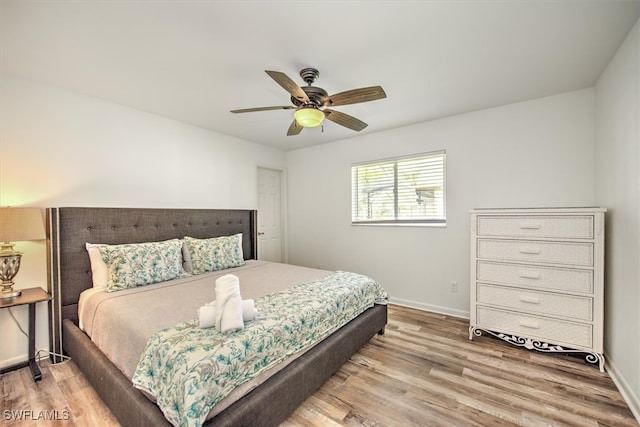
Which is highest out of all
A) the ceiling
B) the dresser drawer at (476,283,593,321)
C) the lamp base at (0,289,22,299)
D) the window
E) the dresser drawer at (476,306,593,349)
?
the ceiling

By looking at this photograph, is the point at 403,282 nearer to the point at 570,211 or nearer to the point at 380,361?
the point at 380,361

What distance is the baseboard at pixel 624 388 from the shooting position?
169 cm

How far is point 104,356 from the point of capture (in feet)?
5.96

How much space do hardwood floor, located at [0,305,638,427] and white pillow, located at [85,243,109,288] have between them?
26.2 inches

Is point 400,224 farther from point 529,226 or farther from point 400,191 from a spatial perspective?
point 529,226

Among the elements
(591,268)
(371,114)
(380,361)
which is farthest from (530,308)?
(371,114)

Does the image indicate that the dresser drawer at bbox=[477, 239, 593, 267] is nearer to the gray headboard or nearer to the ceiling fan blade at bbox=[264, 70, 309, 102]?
the ceiling fan blade at bbox=[264, 70, 309, 102]

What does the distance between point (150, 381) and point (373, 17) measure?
230cm

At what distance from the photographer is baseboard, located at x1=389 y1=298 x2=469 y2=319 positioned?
3.22 m

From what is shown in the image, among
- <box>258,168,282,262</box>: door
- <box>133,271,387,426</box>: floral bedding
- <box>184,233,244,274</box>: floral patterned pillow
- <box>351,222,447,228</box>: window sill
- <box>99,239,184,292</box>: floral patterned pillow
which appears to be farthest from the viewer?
<box>258,168,282,262</box>: door

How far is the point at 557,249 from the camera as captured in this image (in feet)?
7.69

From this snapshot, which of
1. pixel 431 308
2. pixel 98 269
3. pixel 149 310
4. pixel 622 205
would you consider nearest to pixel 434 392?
pixel 431 308

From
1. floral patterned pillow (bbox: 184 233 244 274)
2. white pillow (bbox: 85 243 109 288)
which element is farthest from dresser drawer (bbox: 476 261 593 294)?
white pillow (bbox: 85 243 109 288)

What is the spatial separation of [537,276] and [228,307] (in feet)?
8.43
